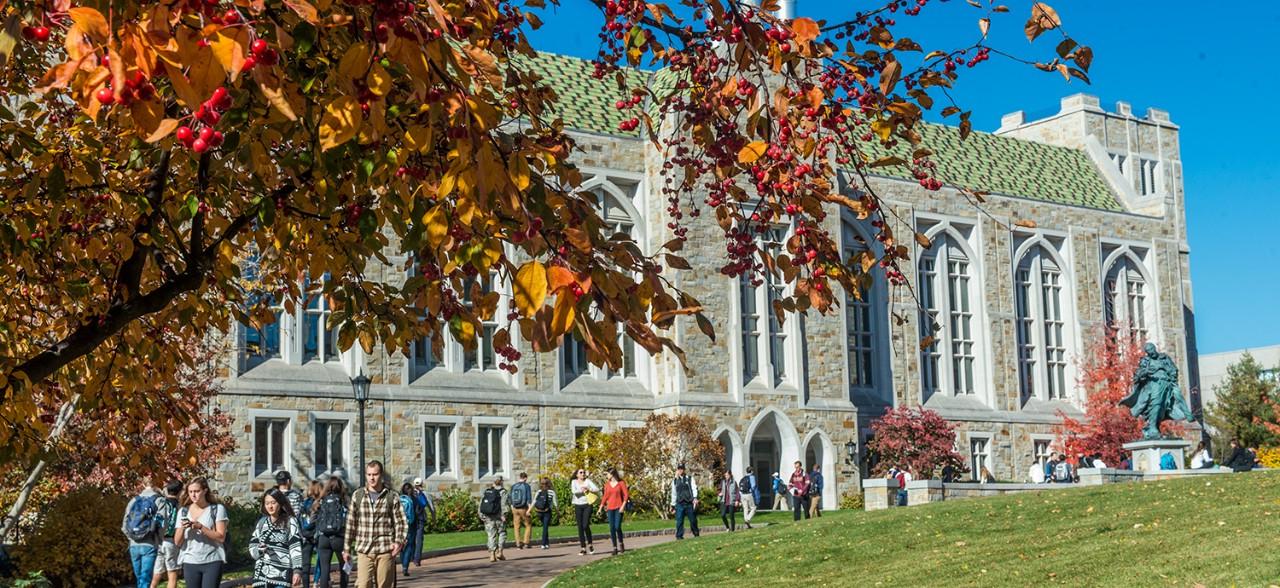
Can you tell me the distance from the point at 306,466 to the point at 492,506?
10.7 metres

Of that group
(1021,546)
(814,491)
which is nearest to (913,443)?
(814,491)

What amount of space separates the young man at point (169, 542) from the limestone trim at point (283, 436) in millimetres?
15706

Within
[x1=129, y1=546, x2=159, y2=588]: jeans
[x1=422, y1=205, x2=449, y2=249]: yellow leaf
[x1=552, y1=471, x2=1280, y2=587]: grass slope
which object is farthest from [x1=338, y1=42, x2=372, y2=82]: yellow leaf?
[x1=129, y1=546, x2=159, y2=588]: jeans

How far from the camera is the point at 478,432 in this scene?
1294 inches

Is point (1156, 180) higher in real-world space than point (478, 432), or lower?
higher

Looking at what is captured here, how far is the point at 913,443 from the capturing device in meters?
38.0

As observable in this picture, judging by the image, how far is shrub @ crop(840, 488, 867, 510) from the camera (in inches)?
1448

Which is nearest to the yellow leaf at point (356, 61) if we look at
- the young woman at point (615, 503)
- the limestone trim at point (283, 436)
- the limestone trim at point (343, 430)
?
the young woman at point (615, 503)

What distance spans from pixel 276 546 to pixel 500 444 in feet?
71.0

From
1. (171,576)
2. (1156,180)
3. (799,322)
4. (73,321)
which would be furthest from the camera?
(1156,180)

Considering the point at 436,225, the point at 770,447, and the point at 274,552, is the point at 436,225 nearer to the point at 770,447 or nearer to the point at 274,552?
the point at 274,552

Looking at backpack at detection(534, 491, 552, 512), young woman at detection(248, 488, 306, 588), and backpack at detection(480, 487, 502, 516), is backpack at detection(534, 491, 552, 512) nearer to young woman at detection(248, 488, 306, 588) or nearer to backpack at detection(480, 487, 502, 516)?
backpack at detection(480, 487, 502, 516)

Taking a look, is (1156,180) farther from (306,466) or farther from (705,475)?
(306,466)

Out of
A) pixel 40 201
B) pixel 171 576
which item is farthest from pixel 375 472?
pixel 40 201
